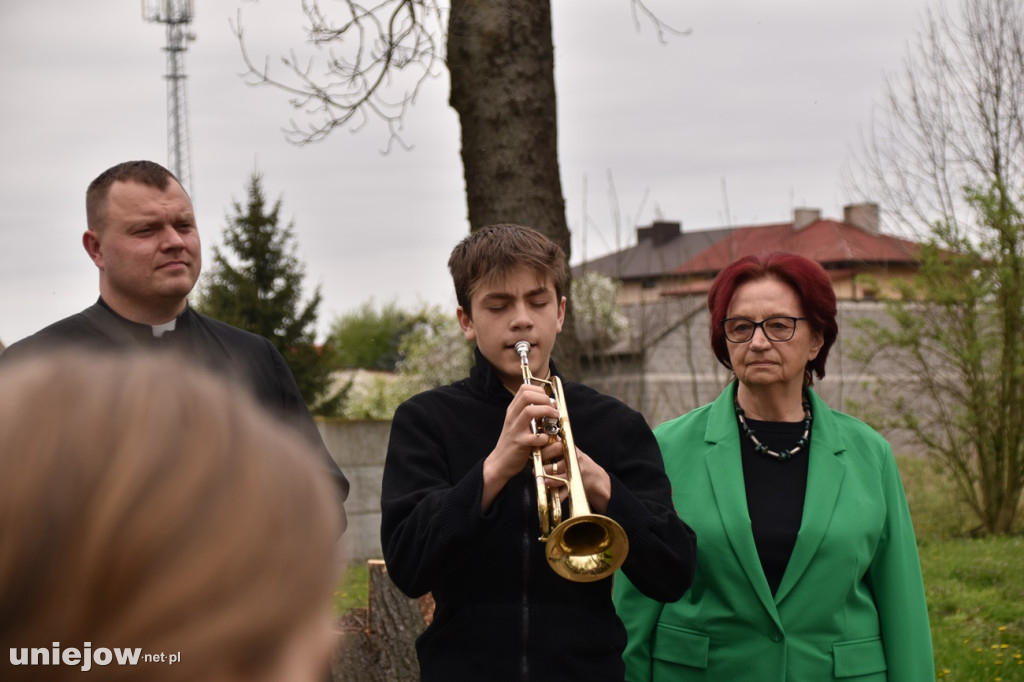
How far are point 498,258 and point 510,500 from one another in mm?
678

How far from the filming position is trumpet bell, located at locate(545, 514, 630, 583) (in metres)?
2.83

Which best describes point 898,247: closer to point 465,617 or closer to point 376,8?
point 376,8

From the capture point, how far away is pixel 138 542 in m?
0.73

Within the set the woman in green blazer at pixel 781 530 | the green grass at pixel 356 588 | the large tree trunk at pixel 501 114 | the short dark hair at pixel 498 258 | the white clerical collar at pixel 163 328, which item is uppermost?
the large tree trunk at pixel 501 114

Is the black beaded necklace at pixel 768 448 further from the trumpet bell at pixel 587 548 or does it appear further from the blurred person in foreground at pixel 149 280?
the blurred person in foreground at pixel 149 280

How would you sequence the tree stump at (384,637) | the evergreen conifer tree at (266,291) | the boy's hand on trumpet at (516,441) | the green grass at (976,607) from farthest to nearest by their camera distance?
the evergreen conifer tree at (266,291) → the green grass at (976,607) → the tree stump at (384,637) → the boy's hand on trumpet at (516,441)

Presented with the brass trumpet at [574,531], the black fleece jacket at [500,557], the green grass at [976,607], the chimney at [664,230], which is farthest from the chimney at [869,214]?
the chimney at [664,230]

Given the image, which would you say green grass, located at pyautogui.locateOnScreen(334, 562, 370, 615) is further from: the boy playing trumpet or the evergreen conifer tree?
the evergreen conifer tree

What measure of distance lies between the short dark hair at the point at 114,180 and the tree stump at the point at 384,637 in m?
2.53

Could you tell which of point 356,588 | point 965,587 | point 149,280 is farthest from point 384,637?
point 965,587

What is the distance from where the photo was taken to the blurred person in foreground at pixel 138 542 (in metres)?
0.73

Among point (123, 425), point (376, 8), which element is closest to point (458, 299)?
point (123, 425)

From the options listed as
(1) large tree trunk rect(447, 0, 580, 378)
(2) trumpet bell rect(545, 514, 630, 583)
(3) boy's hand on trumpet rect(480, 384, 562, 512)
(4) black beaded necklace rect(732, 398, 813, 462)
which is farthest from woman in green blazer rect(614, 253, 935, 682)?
(1) large tree trunk rect(447, 0, 580, 378)

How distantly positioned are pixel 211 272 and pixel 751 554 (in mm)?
32302
